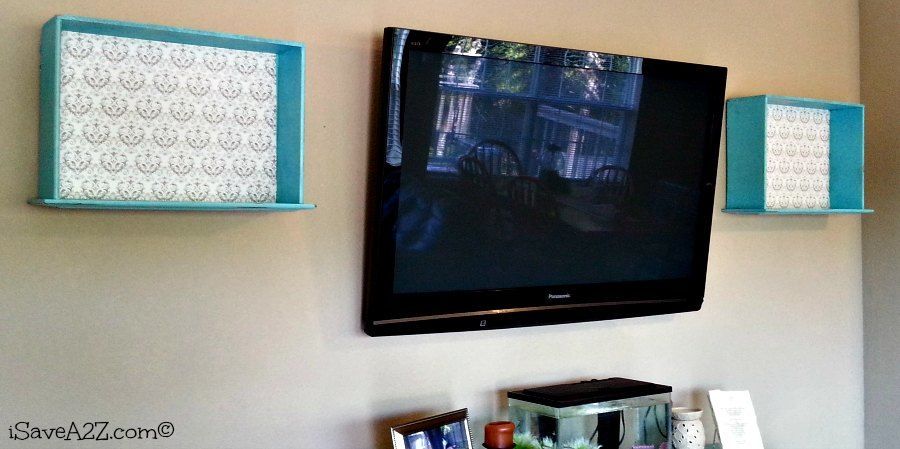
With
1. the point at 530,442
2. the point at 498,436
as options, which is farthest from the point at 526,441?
the point at 498,436

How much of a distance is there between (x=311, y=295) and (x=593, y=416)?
35.4 inches

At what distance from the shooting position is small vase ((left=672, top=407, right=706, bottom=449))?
279 centimetres

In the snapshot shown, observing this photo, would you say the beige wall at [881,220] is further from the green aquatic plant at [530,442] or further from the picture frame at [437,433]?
the picture frame at [437,433]

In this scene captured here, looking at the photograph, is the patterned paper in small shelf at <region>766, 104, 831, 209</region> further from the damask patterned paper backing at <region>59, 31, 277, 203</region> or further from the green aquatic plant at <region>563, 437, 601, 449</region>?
the damask patterned paper backing at <region>59, 31, 277, 203</region>

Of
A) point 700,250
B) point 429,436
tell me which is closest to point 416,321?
point 429,436

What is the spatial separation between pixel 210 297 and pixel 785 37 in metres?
2.40

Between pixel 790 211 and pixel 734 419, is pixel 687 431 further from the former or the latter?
pixel 790 211

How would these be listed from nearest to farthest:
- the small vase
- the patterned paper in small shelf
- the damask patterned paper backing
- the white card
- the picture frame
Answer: the damask patterned paper backing → the picture frame → the small vase → the white card → the patterned paper in small shelf

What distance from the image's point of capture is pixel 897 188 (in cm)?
344

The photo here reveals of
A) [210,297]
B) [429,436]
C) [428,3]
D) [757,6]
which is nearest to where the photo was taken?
[210,297]

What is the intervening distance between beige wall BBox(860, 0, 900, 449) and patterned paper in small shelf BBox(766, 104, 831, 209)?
0.34m

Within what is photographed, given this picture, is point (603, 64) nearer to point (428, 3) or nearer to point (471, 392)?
point (428, 3)

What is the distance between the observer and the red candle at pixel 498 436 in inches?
91.2

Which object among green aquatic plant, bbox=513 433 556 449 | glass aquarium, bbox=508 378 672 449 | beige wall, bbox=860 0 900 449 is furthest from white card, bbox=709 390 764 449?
beige wall, bbox=860 0 900 449
